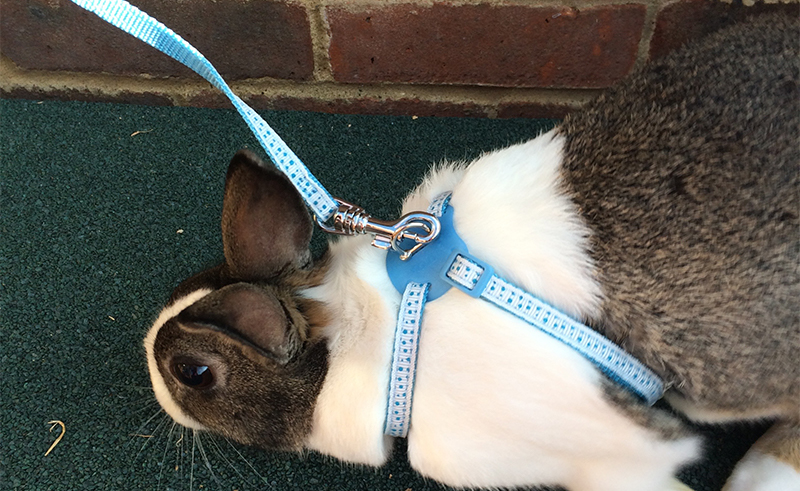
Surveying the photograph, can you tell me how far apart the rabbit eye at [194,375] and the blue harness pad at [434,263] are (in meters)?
0.32

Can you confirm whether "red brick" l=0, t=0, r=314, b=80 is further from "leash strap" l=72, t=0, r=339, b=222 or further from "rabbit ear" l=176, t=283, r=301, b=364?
"rabbit ear" l=176, t=283, r=301, b=364

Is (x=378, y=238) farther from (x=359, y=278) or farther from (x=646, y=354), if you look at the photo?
(x=646, y=354)

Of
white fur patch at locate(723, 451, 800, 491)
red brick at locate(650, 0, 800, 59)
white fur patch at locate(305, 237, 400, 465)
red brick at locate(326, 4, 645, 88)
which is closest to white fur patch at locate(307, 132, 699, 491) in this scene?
white fur patch at locate(305, 237, 400, 465)

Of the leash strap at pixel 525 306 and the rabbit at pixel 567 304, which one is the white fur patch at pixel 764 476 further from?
the leash strap at pixel 525 306

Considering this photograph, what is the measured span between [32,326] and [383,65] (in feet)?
3.17

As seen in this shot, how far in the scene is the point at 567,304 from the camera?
0.79 metres

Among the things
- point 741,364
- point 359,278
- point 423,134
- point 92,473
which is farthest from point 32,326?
point 741,364

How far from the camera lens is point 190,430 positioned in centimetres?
105

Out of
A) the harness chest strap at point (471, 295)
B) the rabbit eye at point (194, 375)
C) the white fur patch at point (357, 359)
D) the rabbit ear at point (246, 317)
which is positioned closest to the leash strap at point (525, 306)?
the harness chest strap at point (471, 295)

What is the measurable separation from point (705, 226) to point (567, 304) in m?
0.20

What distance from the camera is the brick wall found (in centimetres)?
134

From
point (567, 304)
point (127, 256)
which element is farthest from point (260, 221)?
point (127, 256)

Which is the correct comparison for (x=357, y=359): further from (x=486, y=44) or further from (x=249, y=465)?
(x=486, y=44)

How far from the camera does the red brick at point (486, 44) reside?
134 cm
